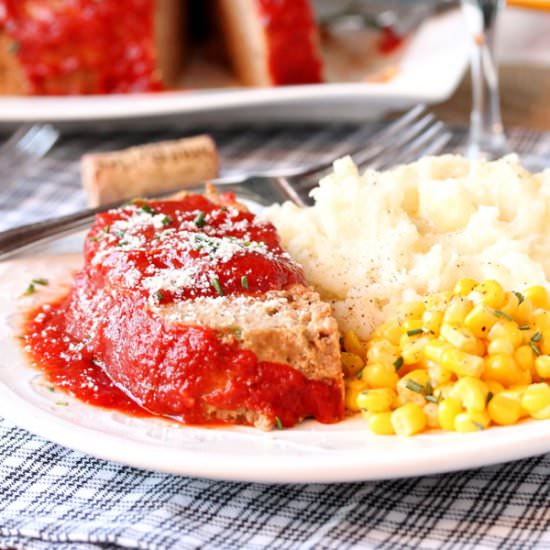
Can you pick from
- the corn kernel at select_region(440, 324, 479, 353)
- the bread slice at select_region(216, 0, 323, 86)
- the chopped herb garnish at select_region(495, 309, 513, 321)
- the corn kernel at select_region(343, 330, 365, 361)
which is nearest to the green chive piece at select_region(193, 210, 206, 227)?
the corn kernel at select_region(343, 330, 365, 361)

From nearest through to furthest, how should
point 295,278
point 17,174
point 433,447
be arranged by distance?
1. point 433,447
2. point 295,278
3. point 17,174

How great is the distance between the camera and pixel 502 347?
11.2 ft

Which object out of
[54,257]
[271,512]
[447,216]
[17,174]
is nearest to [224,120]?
[17,174]

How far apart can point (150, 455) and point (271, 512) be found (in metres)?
0.45

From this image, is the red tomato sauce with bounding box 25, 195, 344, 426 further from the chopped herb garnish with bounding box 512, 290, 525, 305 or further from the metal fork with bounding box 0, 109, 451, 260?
the chopped herb garnish with bounding box 512, 290, 525, 305

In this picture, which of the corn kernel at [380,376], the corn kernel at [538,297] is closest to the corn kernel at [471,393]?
the corn kernel at [380,376]

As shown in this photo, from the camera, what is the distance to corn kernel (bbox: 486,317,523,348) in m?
3.44

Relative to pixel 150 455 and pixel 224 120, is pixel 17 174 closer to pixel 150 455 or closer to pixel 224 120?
pixel 224 120

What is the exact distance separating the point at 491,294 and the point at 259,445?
0.97 m

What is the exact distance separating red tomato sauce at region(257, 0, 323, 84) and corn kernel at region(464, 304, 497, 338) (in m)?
3.99

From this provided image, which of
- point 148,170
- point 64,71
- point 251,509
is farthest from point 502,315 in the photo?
point 64,71

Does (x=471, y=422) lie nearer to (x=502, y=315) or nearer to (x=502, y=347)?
(x=502, y=347)

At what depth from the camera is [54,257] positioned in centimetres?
462

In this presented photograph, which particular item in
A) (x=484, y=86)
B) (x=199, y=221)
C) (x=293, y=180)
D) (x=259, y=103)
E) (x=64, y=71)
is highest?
(x=199, y=221)
